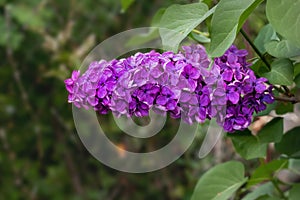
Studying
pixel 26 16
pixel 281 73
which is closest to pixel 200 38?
pixel 281 73

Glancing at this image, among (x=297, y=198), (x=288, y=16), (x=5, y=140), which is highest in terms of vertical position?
(x=5, y=140)

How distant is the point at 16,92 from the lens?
7.21 feet

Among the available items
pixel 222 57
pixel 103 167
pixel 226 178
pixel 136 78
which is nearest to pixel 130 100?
pixel 136 78

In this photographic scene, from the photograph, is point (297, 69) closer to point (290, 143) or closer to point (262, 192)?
point (290, 143)

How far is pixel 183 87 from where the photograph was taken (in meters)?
0.65

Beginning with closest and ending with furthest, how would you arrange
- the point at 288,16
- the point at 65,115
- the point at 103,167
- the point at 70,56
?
the point at 288,16 → the point at 70,56 → the point at 65,115 → the point at 103,167

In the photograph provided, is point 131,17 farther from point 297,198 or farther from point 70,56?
point 297,198

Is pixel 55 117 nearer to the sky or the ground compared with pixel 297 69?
nearer to the sky

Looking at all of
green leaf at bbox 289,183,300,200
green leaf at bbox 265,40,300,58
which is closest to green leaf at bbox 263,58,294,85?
green leaf at bbox 265,40,300,58

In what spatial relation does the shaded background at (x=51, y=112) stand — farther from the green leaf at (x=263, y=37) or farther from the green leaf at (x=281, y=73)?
the green leaf at (x=281, y=73)

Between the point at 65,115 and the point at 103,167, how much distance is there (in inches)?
12.0

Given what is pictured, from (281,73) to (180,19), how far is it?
0.15 m

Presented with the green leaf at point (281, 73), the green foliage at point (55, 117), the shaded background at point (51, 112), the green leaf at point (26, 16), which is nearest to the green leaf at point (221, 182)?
the green leaf at point (281, 73)

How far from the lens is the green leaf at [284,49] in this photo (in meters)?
0.70
